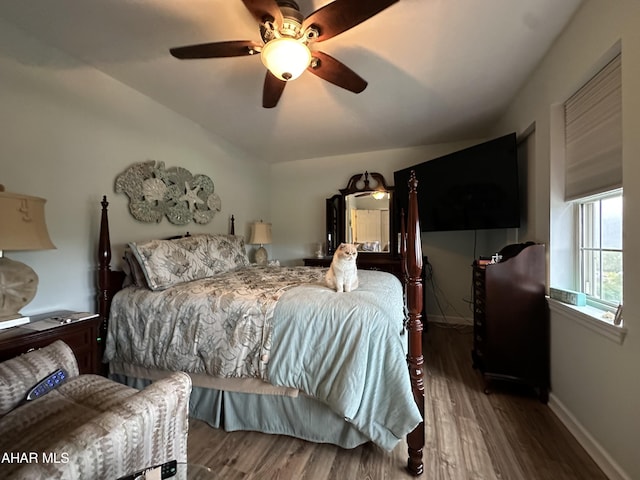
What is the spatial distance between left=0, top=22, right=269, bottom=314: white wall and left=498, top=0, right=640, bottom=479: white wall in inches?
127

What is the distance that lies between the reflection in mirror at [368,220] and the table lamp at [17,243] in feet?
10.3

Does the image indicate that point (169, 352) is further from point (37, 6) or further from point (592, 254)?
point (592, 254)

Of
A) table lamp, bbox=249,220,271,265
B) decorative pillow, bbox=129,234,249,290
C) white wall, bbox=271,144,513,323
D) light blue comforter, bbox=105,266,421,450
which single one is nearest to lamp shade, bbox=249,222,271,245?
table lamp, bbox=249,220,271,265

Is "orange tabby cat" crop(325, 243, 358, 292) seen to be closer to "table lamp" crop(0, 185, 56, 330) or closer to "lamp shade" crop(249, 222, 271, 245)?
"table lamp" crop(0, 185, 56, 330)

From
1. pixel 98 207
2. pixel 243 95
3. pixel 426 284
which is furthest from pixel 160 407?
pixel 426 284

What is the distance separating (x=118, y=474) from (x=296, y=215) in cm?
385

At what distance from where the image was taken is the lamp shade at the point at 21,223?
4.34 ft

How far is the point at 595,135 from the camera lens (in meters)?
1.58

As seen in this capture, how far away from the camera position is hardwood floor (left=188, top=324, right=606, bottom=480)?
53.9 inches

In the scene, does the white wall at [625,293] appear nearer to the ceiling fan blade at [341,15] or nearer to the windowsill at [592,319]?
the windowsill at [592,319]

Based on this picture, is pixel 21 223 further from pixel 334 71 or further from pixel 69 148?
pixel 334 71

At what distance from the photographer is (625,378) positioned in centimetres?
127

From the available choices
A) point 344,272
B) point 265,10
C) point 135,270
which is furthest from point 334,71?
point 135,270

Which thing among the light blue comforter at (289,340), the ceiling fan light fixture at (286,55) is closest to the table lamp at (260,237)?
the light blue comforter at (289,340)
